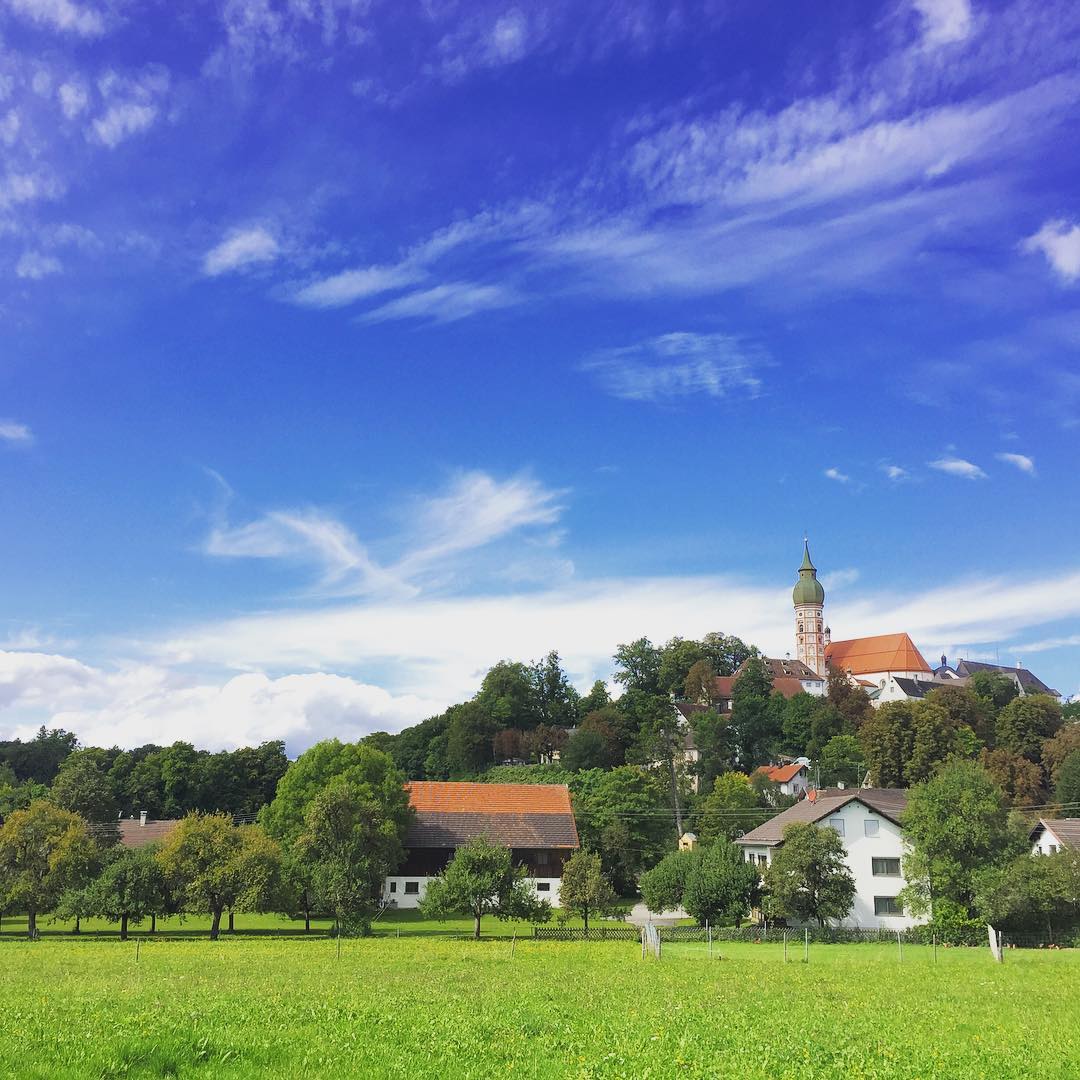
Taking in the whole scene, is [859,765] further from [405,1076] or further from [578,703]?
[405,1076]

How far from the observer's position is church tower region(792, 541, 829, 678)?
169 m

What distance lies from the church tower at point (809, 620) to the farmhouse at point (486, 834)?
109m

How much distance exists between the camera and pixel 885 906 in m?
49.9

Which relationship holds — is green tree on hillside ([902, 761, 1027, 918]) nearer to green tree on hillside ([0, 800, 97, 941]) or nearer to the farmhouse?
the farmhouse

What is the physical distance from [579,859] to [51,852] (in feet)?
88.9

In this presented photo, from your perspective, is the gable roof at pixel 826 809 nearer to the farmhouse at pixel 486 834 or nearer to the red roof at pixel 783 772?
the farmhouse at pixel 486 834

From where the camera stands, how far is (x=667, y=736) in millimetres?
104875

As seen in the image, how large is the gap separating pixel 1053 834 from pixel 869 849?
513 inches

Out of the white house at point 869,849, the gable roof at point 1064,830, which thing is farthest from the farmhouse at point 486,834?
the gable roof at point 1064,830

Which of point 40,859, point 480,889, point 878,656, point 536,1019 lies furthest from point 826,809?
point 878,656

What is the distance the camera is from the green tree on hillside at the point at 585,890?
4644cm

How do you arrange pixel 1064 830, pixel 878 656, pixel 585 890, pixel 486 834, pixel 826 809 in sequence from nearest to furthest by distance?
pixel 585 890 < pixel 826 809 < pixel 1064 830 < pixel 486 834 < pixel 878 656

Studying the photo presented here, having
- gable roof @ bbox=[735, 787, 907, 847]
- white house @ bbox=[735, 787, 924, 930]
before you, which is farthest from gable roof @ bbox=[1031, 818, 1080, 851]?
white house @ bbox=[735, 787, 924, 930]

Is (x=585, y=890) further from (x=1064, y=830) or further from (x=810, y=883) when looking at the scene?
(x=1064, y=830)
